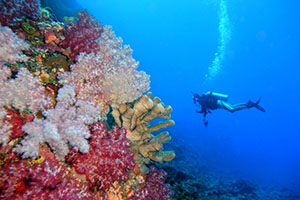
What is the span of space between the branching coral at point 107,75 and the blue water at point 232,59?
55.2 m

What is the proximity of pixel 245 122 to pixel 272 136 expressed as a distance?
16.6 metres

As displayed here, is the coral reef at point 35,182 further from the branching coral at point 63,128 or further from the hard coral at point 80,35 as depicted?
the hard coral at point 80,35

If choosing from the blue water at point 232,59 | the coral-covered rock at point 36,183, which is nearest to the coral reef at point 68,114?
the coral-covered rock at point 36,183

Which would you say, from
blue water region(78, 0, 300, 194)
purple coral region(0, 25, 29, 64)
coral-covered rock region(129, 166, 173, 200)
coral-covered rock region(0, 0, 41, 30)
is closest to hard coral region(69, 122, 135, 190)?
coral-covered rock region(129, 166, 173, 200)

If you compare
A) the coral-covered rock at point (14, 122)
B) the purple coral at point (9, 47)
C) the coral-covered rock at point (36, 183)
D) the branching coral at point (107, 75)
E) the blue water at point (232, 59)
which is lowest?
the coral-covered rock at point (36, 183)

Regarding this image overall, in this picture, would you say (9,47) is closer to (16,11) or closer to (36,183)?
(16,11)

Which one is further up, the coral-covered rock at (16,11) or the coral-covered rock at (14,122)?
the coral-covered rock at (16,11)

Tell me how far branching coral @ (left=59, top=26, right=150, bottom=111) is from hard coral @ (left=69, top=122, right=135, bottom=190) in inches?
30.2

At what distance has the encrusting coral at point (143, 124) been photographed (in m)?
3.21

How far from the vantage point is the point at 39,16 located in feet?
11.1

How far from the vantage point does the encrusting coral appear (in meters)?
3.21

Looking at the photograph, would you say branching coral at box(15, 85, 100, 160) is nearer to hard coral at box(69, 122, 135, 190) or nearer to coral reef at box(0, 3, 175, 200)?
coral reef at box(0, 3, 175, 200)

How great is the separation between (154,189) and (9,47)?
384cm

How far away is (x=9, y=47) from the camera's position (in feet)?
7.73
